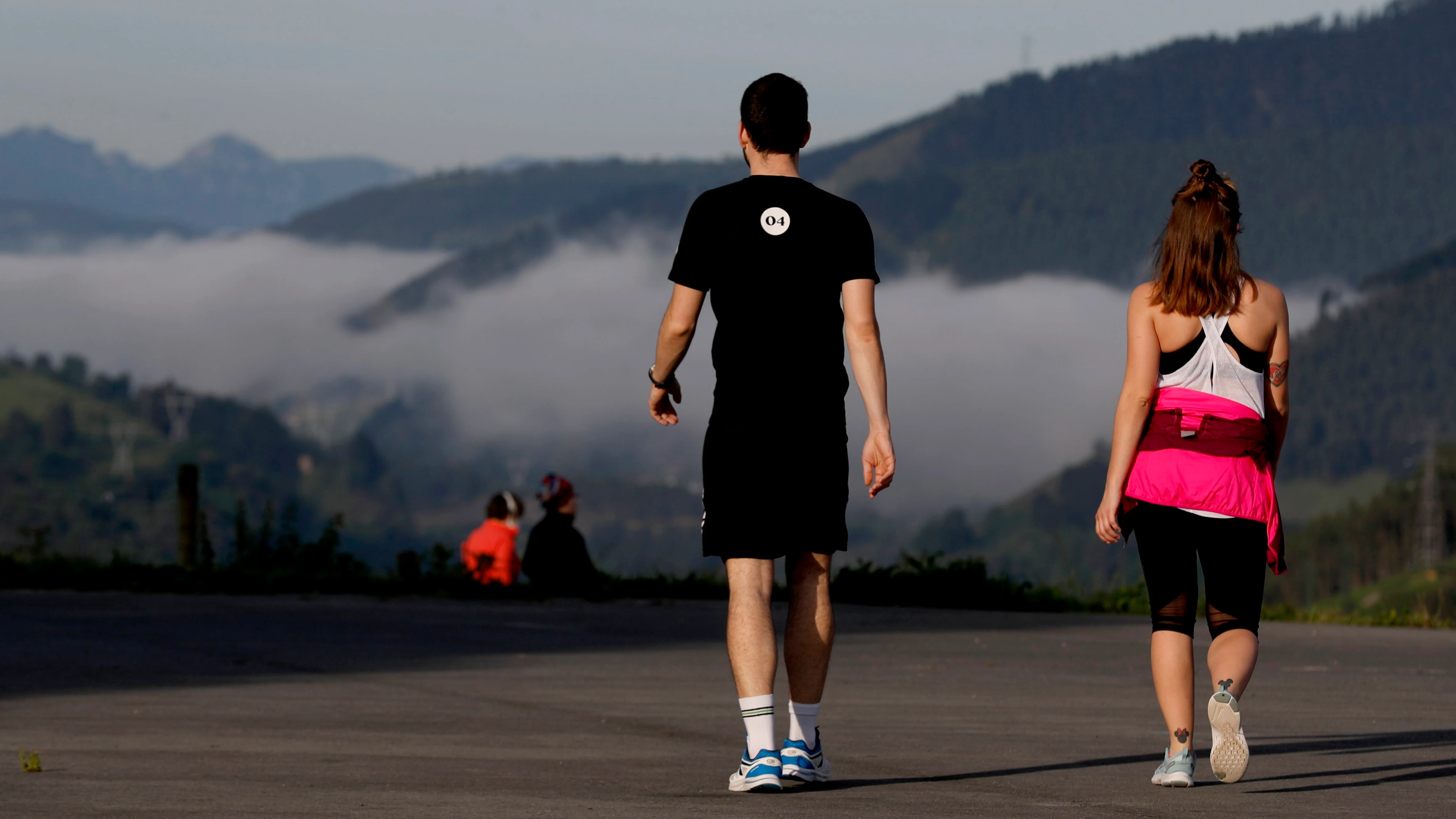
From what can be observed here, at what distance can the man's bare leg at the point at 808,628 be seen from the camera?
18.1 ft

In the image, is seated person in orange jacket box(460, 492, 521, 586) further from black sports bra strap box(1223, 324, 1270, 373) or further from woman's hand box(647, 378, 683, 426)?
black sports bra strap box(1223, 324, 1270, 373)

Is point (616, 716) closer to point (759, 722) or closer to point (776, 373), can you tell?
point (759, 722)

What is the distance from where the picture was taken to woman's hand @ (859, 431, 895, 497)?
17.6ft

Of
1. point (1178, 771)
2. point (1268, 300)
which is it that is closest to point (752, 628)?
point (1178, 771)

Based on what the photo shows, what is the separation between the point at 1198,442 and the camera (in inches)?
224

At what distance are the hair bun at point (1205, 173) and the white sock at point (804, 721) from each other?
6.48ft

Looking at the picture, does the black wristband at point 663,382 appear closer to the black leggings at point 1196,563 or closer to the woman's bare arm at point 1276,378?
the black leggings at point 1196,563

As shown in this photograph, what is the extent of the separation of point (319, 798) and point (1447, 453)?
167897 mm

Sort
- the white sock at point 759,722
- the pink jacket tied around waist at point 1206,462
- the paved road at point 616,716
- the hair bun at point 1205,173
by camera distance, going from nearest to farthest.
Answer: the paved road at point 616,716 < the white sock at point 759,722 < the pink jacket tied around waist at point 1206,462 < the hair bun at point 1205,173

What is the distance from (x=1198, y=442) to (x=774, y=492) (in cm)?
131

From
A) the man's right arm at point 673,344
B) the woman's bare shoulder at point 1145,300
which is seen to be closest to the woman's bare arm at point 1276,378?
the woman's bare shoulder at point 1145,300

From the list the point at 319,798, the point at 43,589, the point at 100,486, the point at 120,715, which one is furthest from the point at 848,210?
the point at 100,486

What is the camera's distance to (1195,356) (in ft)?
18.8

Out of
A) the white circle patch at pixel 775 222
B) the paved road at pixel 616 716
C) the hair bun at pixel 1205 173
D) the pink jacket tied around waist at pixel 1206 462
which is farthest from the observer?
the hair bun at pixel 1205 173
